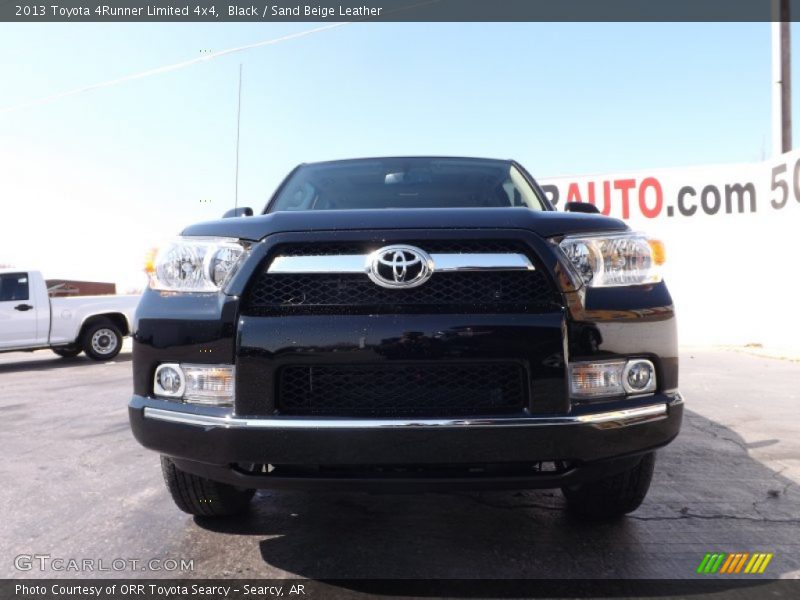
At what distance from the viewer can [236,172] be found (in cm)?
510

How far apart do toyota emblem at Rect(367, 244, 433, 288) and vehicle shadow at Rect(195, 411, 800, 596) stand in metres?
1.07

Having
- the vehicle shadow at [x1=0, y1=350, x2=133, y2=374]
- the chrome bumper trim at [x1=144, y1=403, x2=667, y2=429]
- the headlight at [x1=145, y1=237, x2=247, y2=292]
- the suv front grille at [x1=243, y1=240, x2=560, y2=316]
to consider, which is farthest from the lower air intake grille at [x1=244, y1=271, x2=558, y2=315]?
the vehicle shadow at [x1=0, y1=350, x2=133, y2=374]

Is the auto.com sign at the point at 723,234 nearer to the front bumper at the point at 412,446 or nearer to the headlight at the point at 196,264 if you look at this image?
the front bumper at the point at 412,446

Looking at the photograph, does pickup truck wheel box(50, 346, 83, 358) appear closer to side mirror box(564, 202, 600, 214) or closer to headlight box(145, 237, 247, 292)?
headlight box(145, 237, 247, 292)

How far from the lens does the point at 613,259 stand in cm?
216

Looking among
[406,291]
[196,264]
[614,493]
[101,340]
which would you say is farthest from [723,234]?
[196,264]

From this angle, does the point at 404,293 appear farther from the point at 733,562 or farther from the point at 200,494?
the point at 733,562

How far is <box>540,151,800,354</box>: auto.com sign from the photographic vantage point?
36.4ft

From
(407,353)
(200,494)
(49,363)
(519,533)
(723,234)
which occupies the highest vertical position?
(723,234)

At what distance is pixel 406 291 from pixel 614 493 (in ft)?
4.33

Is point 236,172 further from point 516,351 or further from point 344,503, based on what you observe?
point 516,351

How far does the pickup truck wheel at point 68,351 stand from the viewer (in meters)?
11.4

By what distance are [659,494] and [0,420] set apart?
17.5 feet

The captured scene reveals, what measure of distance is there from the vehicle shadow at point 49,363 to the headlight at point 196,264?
9273mm
